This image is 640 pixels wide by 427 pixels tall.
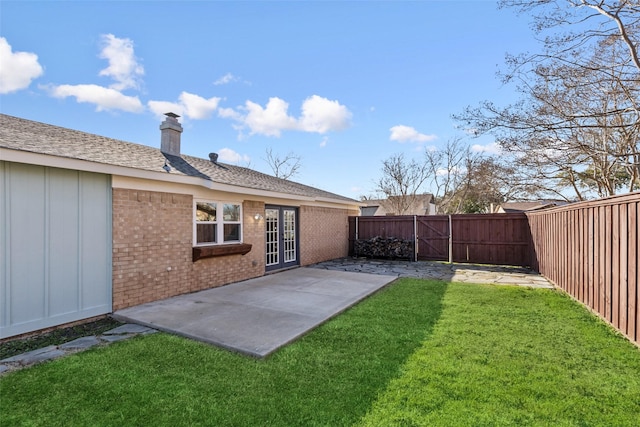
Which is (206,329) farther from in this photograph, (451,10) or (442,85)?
(442,85)

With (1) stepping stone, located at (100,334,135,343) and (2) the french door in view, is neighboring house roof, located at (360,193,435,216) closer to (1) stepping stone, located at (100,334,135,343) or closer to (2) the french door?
(2) the french door

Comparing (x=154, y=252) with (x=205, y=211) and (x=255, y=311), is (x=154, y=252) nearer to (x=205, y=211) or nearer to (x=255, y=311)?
(x=205, y=211)

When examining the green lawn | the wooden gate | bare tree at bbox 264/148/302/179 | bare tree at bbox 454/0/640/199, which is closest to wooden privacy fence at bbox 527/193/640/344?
the green lawn

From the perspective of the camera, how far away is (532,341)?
4184 millimetres

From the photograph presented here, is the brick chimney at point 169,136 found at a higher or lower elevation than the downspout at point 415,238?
higher

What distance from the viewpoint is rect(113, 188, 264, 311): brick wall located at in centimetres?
553

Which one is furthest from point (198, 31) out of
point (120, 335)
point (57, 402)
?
point (57, 402)

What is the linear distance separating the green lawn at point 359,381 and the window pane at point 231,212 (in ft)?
13.0

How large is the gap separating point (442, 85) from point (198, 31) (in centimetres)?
840

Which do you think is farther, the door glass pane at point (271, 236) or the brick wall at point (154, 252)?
the door glass pane at point (271, 236)

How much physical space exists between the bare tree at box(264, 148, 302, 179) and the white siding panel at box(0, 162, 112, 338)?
25437 mm

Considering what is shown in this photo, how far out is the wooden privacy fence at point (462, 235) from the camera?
11.3m

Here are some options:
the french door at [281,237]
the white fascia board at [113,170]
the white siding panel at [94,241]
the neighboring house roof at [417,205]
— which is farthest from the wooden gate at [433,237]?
the neighboring house roof at [417,205]

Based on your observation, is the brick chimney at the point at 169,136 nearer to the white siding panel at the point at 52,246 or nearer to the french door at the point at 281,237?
the french door at the point at 281,237
